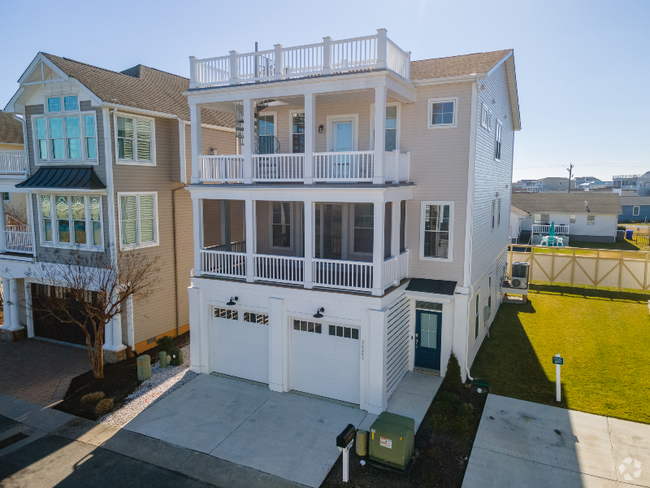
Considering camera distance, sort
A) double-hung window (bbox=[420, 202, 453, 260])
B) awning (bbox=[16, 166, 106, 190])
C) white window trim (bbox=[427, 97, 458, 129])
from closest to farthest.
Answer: white window trim (bbox=[427, 97, 458, 129]), double-hung window (bbox=[420, 202, 453, 260]), awning (bbox=[16, 166, 106, 190])

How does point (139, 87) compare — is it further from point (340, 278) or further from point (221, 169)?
point (340, 278)

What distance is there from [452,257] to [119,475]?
33.1 feet

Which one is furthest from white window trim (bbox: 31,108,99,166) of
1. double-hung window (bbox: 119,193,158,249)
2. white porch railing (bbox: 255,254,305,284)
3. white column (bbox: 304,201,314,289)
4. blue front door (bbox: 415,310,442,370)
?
blue front door (bbox: 415,310,442,370)

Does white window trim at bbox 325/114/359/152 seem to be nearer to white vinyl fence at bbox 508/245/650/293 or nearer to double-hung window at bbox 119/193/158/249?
double-hung window at bbox 119/193/158/249

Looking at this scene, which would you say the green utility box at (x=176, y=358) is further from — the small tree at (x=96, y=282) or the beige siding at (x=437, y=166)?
the beige siding at (x=437, y=166)

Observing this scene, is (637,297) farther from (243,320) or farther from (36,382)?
(36,382)

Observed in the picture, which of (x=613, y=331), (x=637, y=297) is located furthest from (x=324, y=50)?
(x=637, y=297)

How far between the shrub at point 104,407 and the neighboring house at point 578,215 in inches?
1583

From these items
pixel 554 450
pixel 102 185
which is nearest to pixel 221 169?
pixel 102 185

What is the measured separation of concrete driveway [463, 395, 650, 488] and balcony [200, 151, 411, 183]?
6786mm

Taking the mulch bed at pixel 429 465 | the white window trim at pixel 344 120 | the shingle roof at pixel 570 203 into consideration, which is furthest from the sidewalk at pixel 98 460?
the shingle roof at pixel 570 203

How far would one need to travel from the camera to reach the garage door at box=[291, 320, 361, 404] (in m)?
12.0

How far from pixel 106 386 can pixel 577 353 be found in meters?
15.2

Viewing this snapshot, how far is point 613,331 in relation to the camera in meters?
16.9
